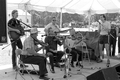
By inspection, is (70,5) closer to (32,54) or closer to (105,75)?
(32,54)

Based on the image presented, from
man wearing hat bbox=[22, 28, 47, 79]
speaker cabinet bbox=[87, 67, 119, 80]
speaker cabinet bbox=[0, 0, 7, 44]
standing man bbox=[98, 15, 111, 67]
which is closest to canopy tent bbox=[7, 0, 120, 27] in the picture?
standing man bbox=[98, 15, 111, 67]

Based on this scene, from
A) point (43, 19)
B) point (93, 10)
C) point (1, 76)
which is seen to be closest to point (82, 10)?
point (93, 10)

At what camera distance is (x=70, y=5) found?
973 centimetres

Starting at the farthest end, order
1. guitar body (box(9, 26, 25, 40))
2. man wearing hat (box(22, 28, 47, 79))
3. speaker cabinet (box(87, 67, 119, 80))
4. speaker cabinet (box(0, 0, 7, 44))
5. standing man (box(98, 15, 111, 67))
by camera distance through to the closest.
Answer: standing man (box(98, 15, 111, 67))
guitar body (box(9, 26, 25, 40))
man wearing hat (box(22, 28, 47, 79))
speaker cabinet (box(87, 67, 119, 80))
speaker cabinet (box(0, 0, 7, 44))

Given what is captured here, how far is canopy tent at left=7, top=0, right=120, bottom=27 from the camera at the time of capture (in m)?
7.47

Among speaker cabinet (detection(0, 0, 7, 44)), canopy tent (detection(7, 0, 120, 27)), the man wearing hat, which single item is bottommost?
the man wearing hat

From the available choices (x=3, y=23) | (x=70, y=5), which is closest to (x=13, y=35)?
(x=3, y=23)

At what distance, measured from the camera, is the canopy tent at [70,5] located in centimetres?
747

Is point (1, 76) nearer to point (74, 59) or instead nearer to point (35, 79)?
point (35, 79)

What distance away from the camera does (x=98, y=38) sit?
21.6 feet

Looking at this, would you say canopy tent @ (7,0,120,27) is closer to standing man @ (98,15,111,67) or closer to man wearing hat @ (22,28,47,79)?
standing man @ (98,15,111,67)

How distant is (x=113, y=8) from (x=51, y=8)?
3.66 metres

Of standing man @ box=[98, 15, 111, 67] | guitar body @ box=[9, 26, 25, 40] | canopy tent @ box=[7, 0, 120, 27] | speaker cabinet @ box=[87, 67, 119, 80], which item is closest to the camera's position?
speaker cabinet @ box=[87, 67, 119, 80]

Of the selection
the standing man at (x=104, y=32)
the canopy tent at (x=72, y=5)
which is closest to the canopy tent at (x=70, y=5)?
the canopy tent at (x=72, y=5)
